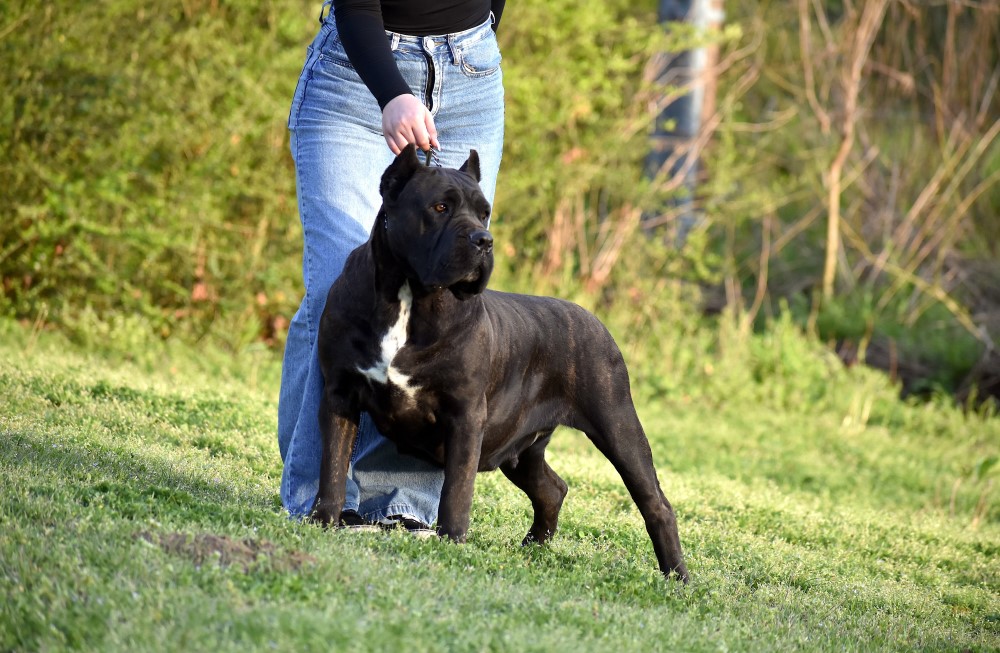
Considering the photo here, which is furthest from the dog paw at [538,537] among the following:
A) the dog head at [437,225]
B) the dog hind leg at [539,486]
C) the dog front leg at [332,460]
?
the dog head at [437,225]

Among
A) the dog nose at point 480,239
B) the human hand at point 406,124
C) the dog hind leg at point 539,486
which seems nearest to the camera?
the dog nose at point 480,239

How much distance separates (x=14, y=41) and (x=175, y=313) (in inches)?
94.6

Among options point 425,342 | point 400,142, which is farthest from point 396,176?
point 425,342

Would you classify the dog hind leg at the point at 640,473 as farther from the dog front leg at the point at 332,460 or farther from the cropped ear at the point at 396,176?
the cropped ear at the point at 396,176

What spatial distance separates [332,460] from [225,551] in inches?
32.3

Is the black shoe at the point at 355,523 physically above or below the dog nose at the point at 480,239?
below

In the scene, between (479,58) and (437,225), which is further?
(479,58)

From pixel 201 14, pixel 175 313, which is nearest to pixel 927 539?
pixel 175 313

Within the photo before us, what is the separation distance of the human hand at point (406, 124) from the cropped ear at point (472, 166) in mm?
247

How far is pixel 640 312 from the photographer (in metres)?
11.6

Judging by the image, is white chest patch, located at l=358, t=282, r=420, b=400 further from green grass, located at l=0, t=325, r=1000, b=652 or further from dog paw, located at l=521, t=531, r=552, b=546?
dog paw, located at l=521, t=531, r=552, b=546

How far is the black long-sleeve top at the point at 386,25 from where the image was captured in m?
4.23

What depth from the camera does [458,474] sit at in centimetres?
427

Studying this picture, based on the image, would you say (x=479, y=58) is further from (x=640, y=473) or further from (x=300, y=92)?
(x=640, y=473)
